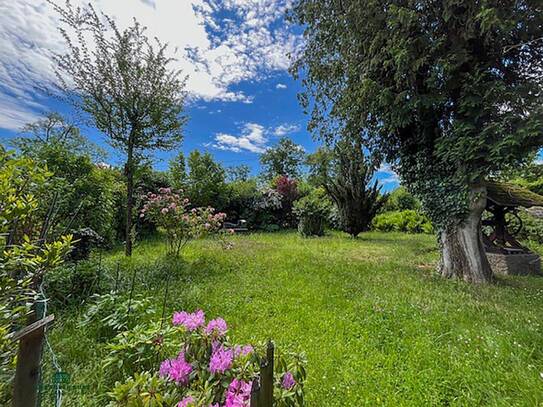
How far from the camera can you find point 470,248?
15.7 ft

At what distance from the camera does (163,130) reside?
5.79m

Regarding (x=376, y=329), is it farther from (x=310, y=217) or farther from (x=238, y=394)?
(x=310, y=217)

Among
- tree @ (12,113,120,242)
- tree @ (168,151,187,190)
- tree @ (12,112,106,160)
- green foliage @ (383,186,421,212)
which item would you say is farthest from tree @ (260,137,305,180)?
tree @ (12,113,120,242)

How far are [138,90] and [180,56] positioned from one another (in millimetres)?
1249

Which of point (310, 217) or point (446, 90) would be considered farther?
point (310, 217)

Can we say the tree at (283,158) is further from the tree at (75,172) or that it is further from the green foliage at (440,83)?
the tree at (75,172)

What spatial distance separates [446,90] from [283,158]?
90.4 ft

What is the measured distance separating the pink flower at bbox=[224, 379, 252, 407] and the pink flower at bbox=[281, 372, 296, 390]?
176 mm

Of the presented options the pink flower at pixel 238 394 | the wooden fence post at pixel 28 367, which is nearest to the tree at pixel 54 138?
the wooden fence post at pixel 28 367

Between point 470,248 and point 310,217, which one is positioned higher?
point 310,217

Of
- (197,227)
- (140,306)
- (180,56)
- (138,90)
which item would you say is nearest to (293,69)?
(180,56)

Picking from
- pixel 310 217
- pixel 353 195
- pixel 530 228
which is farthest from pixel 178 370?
pixel 530 228

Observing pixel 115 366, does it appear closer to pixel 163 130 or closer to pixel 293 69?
pixel 163 130

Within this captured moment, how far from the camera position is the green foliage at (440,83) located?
3.88 meters
